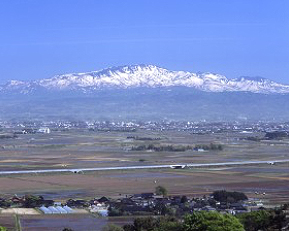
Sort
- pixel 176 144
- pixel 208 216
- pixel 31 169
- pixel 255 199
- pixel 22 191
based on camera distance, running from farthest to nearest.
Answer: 1. pixel 176 144
2. pixel 31 169
3. pixel 22 191
4. pixel 255 199
5. pixel 208 216

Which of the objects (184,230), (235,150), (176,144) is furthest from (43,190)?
(176,144)

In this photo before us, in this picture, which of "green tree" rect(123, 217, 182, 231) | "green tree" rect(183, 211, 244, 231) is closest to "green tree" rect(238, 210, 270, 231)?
"green tree" rect(123, 217, 182, 231)

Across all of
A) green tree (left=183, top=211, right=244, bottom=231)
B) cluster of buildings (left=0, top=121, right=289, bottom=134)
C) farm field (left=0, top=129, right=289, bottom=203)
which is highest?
cluster of buildings (left=0, top=121, right=289, bottom=134)

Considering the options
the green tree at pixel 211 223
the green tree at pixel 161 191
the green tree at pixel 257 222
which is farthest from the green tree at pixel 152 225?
the green tree at pixel 161 191

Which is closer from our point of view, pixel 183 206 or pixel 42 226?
pixel 42 226

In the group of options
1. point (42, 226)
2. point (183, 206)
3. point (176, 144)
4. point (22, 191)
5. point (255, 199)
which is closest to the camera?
point (42, 226)

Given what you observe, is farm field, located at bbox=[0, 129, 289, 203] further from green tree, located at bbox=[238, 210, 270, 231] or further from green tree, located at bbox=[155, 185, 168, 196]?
green tree, located at bbox=[238, 210, 270, 231]

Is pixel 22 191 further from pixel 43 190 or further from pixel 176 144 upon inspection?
pixel 176 144

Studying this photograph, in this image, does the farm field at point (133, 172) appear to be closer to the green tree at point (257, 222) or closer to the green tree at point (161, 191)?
the green tree at point (161, 191)
